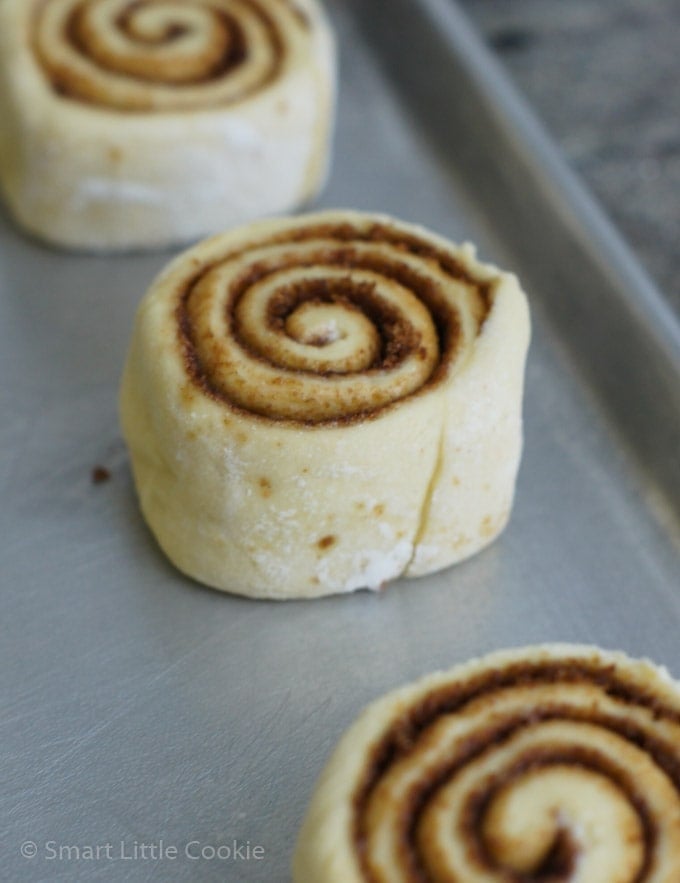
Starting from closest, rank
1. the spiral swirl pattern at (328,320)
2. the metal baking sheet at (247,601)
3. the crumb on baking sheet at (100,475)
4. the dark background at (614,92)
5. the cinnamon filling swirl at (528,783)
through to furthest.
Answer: the cinnamon filling swirl at (528,783)
the metal baking sheet at (247,601)
the spiral swirl pattern at (328,320)
the crumb on baking sheet at (100,475)
the dark background at (614,92)

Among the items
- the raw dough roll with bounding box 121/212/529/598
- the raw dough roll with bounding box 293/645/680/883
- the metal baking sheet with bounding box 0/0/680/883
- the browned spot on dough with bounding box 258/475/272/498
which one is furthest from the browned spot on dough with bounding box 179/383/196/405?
the raw dough roll with bounding box 293/645/680/883

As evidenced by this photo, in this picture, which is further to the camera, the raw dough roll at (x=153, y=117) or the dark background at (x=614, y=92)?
the dark background at (x=614, y=92)

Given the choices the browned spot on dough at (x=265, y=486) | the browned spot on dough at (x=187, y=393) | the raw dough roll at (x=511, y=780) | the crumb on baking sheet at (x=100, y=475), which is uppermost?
the raw dough roll at (x=511, y=780)

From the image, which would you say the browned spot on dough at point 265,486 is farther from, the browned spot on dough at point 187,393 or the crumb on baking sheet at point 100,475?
the crumb on baking sheet at point 100,475

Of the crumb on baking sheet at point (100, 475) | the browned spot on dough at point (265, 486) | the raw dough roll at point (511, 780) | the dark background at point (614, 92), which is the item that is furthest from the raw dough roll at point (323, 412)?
the dark background at point (614, 92)

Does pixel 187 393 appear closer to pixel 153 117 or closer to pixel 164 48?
pixel 153 117

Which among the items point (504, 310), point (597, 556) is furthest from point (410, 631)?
point (504, 310)

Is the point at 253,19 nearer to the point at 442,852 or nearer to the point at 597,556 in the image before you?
the point at 597,556
